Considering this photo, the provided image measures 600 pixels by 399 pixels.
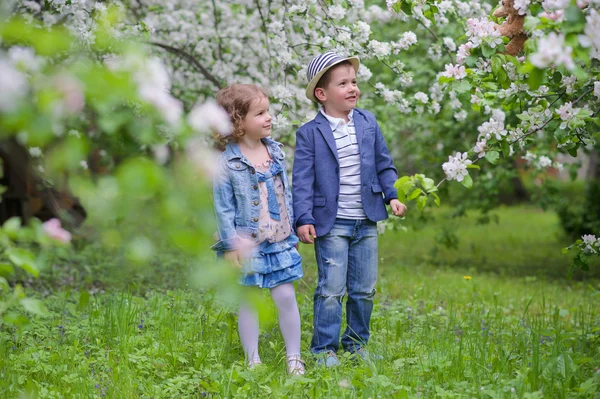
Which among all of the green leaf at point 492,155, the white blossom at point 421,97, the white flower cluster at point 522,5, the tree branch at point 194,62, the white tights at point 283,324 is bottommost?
the white tights at point 283,324

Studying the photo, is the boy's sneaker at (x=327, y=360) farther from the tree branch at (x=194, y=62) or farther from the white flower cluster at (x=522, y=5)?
the tree branch at (x=194, y=62)

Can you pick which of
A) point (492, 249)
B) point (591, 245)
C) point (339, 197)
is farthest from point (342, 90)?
point (492, 249)

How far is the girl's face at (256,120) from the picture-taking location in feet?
11.7

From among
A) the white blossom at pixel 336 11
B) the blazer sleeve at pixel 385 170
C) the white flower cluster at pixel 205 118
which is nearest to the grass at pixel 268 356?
the white flower cluster at pixel 205 118

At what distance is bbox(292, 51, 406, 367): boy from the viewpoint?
371 centimetres

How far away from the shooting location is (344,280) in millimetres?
3768

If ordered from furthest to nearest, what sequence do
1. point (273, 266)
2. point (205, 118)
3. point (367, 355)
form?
1. point (367, 355)
2. point (273, 266)
3. point (205, 118)

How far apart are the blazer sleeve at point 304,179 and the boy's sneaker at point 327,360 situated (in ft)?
2.30

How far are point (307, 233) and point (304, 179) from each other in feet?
1.03

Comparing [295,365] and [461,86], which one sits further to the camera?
[295,365]

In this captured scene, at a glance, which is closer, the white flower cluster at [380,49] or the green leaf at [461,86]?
the green leaf at [461,86]

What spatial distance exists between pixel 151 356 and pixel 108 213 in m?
2.31

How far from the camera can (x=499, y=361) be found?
345 cm

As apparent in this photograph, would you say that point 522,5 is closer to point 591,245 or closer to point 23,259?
point 591,245
